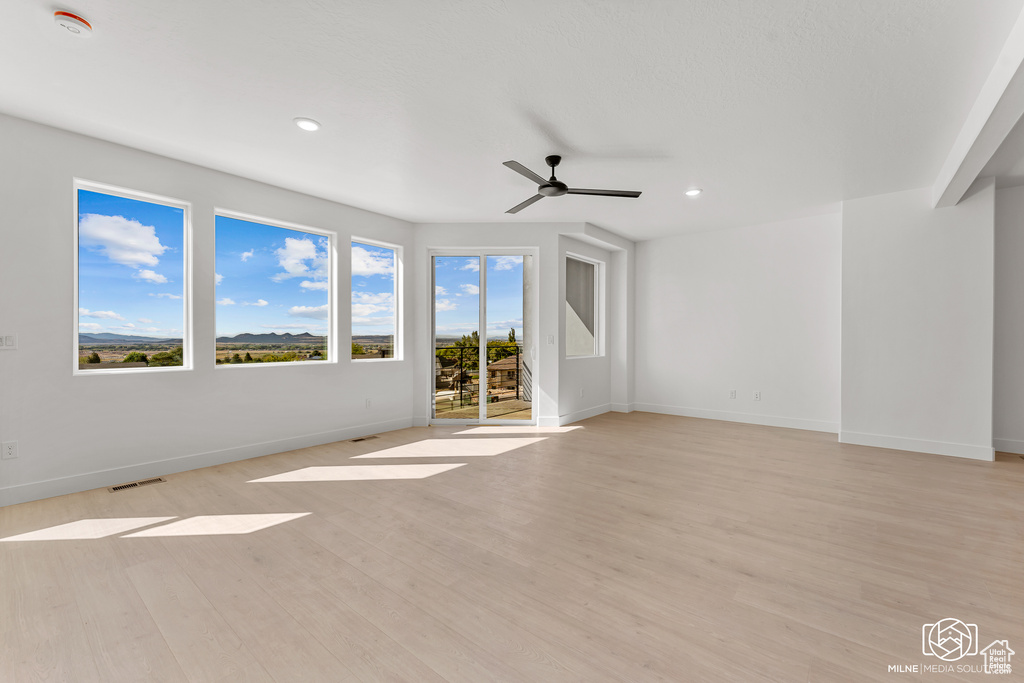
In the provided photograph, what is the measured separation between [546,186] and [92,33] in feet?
9.39

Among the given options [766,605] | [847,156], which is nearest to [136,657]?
[766,605]

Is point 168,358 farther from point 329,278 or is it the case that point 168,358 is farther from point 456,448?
point 456,448

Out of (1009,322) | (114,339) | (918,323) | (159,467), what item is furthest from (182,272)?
(1009,322)

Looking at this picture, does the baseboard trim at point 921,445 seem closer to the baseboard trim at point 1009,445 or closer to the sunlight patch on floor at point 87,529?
the baseboard trim at point 1009,445

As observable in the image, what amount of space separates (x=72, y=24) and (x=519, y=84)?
225 centimetres

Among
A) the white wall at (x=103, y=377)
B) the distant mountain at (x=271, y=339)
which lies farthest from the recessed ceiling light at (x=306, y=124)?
the distant mountain at (x=271, y=339)

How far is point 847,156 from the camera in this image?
370 centimetres

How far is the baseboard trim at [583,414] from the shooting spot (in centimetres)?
609

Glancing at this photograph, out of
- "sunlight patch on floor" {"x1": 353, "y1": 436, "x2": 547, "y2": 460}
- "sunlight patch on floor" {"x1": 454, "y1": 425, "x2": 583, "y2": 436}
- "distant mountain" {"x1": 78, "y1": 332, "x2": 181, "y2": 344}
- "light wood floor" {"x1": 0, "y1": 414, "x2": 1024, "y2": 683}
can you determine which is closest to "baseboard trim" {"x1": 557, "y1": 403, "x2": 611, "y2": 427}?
"sunlight patch on floor" {"x1": 454, "y1": 425, "x2": 583, "y2": 436}

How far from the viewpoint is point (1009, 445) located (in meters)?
4.59

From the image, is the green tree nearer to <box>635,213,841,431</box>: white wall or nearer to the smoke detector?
the smoke detector

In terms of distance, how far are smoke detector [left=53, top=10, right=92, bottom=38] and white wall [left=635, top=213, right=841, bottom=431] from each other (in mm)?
6542

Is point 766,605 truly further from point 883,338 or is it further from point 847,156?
point 883,338

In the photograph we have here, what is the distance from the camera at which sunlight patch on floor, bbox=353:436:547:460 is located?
4.47 m
